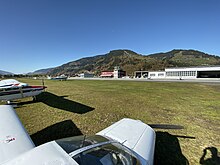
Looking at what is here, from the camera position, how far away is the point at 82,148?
158 centimetres

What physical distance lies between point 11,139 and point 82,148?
1901mm

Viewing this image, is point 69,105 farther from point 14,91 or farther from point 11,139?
point 11,139

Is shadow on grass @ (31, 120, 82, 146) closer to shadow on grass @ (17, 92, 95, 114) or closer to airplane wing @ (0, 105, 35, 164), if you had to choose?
airplane wing @ (0, 105, 35, 164)

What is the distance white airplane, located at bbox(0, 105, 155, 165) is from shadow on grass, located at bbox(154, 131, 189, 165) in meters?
0.93

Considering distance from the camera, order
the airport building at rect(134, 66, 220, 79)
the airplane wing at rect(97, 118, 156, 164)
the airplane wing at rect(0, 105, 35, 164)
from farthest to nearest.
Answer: the airport building at rect(134, 66, 220, 79)
the airplane wing at rect(97, 118, 156, 164)
the airplane wing at rect(0, 105, 35, 164)

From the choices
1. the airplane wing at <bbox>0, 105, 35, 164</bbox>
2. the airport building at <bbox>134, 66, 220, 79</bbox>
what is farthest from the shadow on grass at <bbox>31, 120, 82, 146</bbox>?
the airport building at <bbox>134, 66, 220, 79</bbox>

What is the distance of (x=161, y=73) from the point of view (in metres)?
52.8

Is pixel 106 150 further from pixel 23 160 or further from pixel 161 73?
pixel 161 73

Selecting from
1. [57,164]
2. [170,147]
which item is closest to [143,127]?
[170,147]

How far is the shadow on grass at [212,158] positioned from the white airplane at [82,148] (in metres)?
1.70

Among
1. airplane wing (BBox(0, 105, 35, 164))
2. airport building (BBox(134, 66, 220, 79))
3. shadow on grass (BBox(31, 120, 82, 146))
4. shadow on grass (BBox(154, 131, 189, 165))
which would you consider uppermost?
airport building (BBox(134, 66, 220, 79))

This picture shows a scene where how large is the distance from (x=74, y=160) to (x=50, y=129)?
4181mm

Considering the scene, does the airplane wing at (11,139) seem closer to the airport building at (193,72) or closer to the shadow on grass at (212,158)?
the shadow on grass at (212,158)

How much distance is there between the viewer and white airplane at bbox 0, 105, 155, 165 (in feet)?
4.33
